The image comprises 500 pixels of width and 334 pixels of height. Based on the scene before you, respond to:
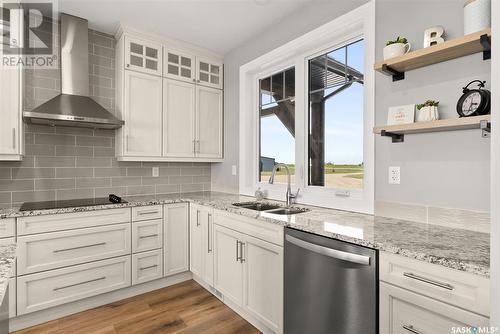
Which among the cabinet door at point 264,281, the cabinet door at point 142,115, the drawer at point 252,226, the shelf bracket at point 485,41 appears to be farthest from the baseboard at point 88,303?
the shelf bracket at point 485,41

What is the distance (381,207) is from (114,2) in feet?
9.03

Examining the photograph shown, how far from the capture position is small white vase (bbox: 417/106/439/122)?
4.97 feet

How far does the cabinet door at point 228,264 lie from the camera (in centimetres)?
216

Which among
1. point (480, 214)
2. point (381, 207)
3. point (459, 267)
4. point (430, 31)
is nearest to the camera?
point (459, 267)

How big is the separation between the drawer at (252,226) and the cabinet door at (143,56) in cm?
170

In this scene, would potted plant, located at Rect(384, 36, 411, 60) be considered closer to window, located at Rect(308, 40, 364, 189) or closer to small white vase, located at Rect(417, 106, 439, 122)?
small white vase, located at Rect(417, 106, 439, 122)

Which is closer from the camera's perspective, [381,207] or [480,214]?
[480,214]

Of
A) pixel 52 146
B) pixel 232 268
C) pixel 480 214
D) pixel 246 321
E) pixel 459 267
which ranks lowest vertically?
pixel 246 321

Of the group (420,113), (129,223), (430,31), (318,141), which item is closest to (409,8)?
(430,31)

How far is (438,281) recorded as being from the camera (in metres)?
1.07

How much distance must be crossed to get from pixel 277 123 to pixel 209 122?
2.99ft

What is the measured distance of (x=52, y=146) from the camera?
2.61 metres

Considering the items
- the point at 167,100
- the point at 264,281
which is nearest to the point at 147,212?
the point at 167,100

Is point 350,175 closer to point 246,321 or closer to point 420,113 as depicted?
point 420,113
